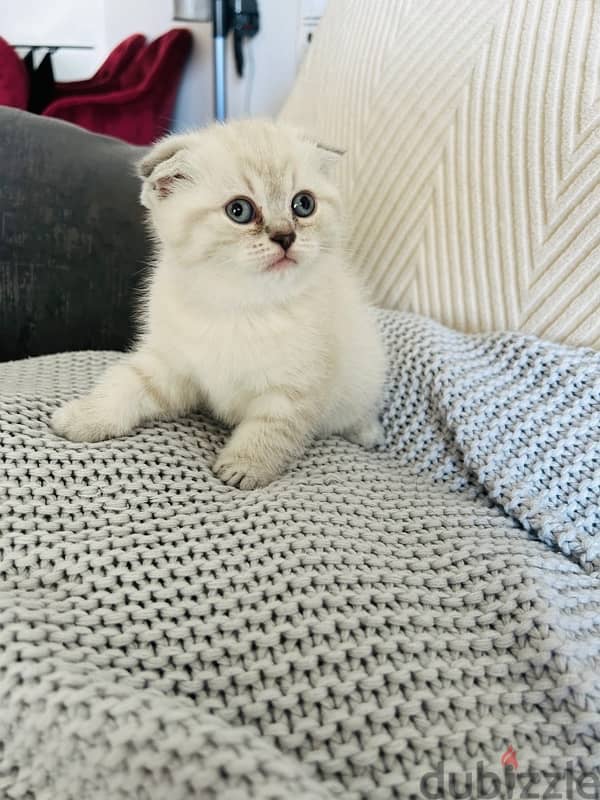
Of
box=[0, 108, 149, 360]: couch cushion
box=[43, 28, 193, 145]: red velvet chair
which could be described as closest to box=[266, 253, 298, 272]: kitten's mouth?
box=[0, 108, 149, 360]: couch cushion

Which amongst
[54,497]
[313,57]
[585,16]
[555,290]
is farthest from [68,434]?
[313,57]

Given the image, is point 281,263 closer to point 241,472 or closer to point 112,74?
point 241,472

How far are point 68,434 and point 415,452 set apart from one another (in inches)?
16.4

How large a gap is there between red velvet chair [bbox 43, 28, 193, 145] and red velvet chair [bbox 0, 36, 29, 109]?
71 millimetres

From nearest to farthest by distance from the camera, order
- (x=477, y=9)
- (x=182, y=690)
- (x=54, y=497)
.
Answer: (x=182, y=690) → (x=54, y=497) → (x=477, y=9)

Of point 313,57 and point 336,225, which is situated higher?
point 313,57

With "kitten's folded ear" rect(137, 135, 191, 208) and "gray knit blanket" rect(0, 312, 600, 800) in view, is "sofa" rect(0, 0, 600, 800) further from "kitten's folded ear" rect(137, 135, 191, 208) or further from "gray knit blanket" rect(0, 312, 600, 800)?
"kitten's folded ear" rect(137, 135, 191, 208)

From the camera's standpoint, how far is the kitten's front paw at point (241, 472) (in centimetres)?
68

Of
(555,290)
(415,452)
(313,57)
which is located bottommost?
(415,452)

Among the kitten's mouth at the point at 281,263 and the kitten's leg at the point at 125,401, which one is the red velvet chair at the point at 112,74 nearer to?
the kitten's leg at the point at 125,401

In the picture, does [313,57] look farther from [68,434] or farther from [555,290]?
[68,434]

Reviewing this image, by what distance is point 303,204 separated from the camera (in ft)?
2.49

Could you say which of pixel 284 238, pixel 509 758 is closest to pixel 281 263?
pixel 284 238

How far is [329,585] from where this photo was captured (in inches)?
21.8
